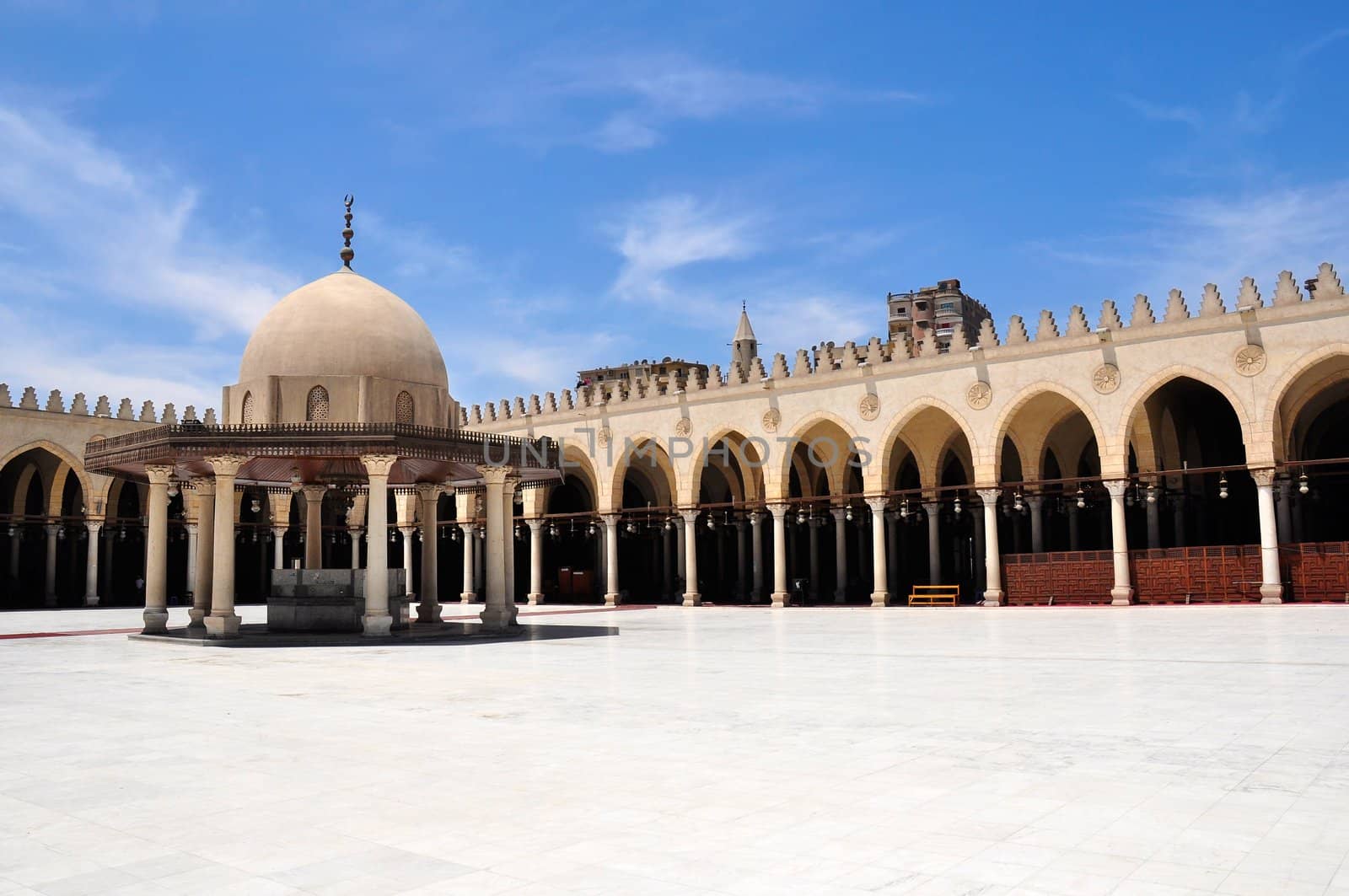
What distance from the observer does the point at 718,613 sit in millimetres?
28109

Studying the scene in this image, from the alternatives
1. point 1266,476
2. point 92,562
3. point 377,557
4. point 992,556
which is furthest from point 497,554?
point 92,562

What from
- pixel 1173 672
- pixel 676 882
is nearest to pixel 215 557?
pixel 1173 672

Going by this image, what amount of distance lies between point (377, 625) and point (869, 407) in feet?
51.7

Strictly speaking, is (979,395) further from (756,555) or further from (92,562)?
(92,562)

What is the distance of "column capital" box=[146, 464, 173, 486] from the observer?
20.3 metres

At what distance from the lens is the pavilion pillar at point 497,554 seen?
68.5ft

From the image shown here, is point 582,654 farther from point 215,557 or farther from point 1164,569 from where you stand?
point 1164,569

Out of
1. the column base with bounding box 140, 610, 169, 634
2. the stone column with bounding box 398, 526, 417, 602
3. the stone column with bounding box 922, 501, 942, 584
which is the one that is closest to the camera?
the column base with bounding box 140, 610, 169, 634

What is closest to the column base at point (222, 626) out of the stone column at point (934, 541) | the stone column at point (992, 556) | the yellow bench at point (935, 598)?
the yellow bench at point (935, 598)

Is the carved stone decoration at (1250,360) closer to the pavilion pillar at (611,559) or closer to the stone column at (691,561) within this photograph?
the stone column at (691,561)

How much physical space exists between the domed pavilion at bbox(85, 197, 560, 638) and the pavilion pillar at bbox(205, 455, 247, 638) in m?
0.02

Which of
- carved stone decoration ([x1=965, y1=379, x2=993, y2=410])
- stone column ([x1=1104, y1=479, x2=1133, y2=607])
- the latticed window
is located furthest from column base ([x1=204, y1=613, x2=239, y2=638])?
stone column ([x1=1104, y1=479, x2=1133, y2=607])

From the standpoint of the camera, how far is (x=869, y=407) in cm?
3006

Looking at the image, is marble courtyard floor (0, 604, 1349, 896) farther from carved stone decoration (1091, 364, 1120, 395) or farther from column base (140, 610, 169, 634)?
carved stone decoration (1091, 364, 1120, 395)
